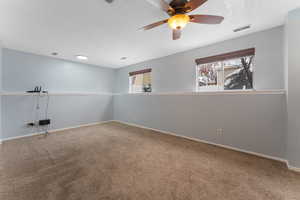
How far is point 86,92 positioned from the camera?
4.89 metres

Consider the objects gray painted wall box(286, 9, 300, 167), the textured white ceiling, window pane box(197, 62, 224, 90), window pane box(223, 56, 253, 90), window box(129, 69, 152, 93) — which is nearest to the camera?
the textured white ceiling

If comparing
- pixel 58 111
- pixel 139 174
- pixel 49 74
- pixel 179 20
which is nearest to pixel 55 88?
pixel 49 74

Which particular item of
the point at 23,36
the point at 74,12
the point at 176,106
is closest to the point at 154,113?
the point at 176,106

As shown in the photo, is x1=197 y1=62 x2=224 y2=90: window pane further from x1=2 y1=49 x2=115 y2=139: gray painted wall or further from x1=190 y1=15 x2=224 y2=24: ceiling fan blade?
x1=2 y1=49 x2=115 y2=139: gray painted wall

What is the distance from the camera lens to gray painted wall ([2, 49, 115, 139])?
131 inches

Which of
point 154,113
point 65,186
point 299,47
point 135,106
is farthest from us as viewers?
point 135,106

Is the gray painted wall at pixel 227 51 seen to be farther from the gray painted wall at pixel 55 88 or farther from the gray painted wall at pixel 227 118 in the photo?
the gray painted wall at pixel 55 88

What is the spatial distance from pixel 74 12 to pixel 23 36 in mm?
1747

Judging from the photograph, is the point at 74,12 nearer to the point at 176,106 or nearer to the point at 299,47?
the point at 176,106

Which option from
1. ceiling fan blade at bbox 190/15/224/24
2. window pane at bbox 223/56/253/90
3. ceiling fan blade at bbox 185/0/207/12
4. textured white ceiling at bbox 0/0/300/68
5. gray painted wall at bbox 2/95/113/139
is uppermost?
textured white ceiling at bbox 0/0/300/68

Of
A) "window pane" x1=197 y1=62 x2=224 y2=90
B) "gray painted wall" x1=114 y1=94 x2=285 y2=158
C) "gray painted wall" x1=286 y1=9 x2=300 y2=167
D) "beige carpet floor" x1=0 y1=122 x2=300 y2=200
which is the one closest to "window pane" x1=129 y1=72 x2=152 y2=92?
"gray painted wall" x1=114 y1=94 x2=285 y2=158

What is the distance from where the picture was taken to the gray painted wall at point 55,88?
10.9 ft

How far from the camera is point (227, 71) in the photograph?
296cm

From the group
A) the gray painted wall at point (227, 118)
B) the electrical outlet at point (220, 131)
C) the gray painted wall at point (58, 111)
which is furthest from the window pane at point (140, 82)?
the electrical outlet at point (220, 131)
